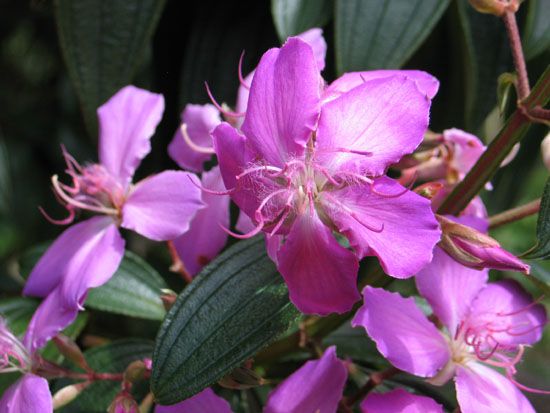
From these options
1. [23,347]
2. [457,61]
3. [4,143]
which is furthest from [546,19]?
[4,143]

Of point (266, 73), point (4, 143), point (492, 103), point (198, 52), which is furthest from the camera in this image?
point (4, 143)

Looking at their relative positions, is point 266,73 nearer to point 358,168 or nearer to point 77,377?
point 358,168

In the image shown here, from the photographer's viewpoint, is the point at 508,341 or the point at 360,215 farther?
the point at 508,341

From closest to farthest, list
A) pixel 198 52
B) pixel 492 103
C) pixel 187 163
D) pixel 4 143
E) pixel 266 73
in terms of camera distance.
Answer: pixel 266 73
pixel 187 163
pixel 492 103
pixel 198 52
pixel 4 143

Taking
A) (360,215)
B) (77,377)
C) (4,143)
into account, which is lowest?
(4,143)

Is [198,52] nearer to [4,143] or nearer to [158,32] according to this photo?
[158,32]

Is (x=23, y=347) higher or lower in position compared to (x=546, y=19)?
lower

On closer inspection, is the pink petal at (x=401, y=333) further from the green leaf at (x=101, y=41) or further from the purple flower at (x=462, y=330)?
the green leaf at (x=101, y=41)

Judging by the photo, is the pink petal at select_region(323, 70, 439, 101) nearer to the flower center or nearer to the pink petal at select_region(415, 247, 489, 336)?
the pink petal at select_region(415, 247, 489, 336)
